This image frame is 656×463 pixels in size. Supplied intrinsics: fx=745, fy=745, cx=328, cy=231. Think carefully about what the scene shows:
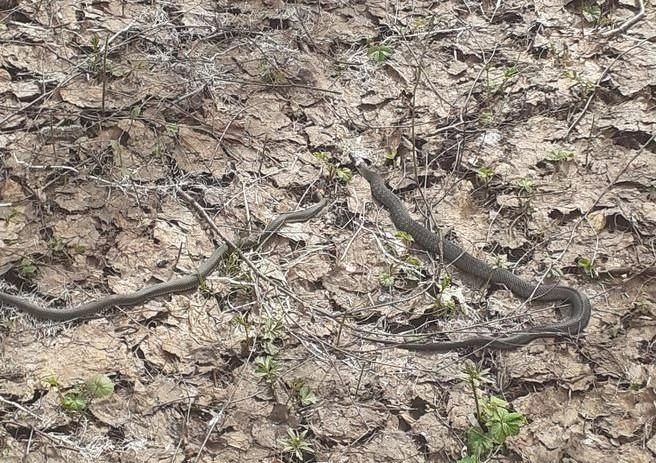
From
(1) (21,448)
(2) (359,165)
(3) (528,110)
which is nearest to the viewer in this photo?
(1) (21,448)

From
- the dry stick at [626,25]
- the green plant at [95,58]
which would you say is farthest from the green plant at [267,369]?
the dry stick at [626,25]

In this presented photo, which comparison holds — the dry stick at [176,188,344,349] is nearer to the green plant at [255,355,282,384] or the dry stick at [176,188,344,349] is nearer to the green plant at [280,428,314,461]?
the green plant at [255,355,282,384]

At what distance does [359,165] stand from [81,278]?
6.94 feet

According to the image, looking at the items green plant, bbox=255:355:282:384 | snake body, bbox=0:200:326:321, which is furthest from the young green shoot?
green plant, bbox=255:355:282:384

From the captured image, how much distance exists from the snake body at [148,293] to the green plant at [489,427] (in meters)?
1.59

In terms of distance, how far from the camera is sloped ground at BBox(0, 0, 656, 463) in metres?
3.87

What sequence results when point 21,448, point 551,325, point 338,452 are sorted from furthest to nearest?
point 551,325 → point 338,452 → point 21,448

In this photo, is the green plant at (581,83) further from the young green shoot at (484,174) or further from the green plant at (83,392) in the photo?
the green plant at (83,392)

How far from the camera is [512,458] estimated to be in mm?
3775

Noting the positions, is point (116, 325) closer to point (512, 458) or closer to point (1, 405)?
point (1, 405)

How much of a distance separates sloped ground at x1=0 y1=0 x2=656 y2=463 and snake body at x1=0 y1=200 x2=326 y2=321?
5cm

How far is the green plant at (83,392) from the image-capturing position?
12.0 ft

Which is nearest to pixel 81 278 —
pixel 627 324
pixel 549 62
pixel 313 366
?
pixel 313 366

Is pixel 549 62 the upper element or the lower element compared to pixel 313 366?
upper
